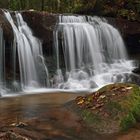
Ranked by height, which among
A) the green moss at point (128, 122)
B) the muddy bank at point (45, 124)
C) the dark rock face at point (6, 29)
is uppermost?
the dark rock face at point (6, 29)

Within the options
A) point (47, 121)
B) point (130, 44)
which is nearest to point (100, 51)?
point (130, 44)

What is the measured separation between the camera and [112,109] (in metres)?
7.38

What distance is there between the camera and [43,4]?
24.9 meters

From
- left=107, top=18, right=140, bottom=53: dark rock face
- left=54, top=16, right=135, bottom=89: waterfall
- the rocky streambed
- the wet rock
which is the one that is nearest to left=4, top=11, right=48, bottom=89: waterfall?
left=54, top=16, right=135, bottom=89: waterfall

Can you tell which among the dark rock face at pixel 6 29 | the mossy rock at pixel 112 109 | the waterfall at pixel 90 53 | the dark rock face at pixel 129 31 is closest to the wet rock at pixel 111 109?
the mossy rock at pixel 112 109

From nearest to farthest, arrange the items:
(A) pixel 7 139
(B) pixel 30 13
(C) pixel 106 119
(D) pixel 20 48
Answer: (A) pixel 7 139
(C) pixel 106 119
(D) pixel 20 48
(B) pixel 30 13

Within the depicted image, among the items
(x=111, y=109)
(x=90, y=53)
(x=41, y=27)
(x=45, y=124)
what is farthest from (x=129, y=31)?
(x=45, y=124)

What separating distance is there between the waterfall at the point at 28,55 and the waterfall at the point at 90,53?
79 centimetres

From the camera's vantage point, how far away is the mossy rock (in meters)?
7.08

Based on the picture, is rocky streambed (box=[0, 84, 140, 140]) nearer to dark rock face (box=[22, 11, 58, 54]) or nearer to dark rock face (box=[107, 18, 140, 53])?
dark rock face (box=[22, 11, 58, 54])

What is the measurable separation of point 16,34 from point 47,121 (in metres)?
6.91

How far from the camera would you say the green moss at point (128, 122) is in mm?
7055

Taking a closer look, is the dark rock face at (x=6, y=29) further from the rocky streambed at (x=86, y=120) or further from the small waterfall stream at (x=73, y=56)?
the rocky streambed at (x=86, y=120)

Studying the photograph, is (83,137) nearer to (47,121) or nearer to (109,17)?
(47,121)
